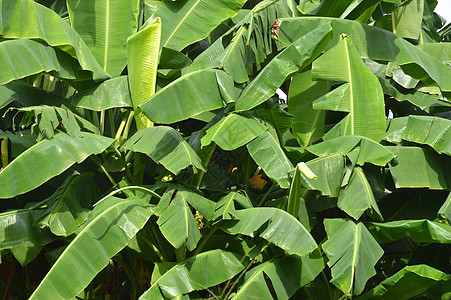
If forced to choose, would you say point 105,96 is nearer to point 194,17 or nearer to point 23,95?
point 23,95

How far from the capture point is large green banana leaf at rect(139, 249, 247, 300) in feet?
15.6

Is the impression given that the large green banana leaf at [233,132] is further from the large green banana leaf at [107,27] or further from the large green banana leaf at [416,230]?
the large green banana leaf at [107,27]

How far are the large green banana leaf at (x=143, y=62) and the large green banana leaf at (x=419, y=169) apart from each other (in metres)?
2.38

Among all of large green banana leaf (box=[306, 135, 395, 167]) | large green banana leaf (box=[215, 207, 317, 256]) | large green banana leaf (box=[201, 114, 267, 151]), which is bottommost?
large green banana leaf (box=[215, 207, 317, 256])

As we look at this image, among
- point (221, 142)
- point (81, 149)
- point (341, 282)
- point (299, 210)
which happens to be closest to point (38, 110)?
point (81, 149)

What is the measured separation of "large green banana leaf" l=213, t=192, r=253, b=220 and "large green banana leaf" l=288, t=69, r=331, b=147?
108 centimetres

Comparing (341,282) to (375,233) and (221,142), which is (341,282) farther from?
(221,142)

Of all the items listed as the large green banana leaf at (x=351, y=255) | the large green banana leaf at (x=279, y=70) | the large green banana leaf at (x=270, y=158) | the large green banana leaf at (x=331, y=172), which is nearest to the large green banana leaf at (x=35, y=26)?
the large green banana leaf at (x=279, y=70)

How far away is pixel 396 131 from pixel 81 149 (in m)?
2.91

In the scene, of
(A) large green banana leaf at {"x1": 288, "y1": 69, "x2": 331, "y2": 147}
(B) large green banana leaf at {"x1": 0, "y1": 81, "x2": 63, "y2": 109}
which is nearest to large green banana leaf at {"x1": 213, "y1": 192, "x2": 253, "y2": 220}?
(A) large green banana leaf at {"x1": 288, "y1": 69, "x2": 331, "y2": 147}

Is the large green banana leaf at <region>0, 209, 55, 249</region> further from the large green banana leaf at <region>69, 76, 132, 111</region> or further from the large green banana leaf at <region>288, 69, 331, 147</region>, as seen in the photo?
the large green banana leaf at <region>288, 69, 331, 147</region>

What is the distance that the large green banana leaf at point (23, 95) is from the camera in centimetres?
559

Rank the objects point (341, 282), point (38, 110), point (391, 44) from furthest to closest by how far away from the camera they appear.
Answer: point (391, 44)
point (38, 110)
point (341, 282)

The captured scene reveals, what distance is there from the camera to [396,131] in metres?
5.50
